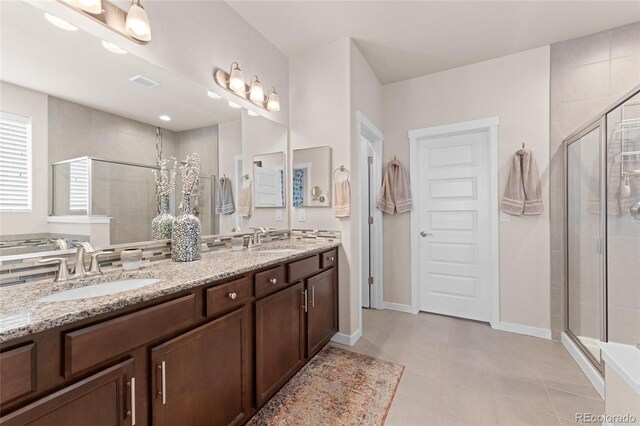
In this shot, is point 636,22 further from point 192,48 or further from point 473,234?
point 192,48

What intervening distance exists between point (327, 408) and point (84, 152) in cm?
196

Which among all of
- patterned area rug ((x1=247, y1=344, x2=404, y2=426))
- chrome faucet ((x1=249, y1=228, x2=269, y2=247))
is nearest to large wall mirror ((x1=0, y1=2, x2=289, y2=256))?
chrome faucet ((x1=249, y1=228, x2=269, y2=247))

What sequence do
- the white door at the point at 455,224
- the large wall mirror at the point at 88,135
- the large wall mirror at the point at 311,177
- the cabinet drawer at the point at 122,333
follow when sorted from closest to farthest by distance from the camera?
1. the cabinet drawer at the point at 122,333
2. the large wall mirror at the point at 88,135
3. the large wall mirror at the point at 311,177
4. the white door at the point at 455,224

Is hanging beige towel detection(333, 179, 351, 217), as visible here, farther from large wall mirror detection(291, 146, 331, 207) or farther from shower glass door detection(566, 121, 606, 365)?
shower glass door detection(566, 121, 606, 365)

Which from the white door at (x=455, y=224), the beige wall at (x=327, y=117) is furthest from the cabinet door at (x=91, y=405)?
A: the white door at (x=455, y=224)

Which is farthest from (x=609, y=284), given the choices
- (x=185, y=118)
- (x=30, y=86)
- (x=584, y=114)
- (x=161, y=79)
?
(x=30, y=86)

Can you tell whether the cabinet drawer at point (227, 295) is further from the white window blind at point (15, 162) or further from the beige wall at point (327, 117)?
the beige wall at point (327, 117)

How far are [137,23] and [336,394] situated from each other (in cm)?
245

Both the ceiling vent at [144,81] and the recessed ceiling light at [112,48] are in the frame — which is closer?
the recessed ceiling light at [112,48]

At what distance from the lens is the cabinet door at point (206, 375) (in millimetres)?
1083

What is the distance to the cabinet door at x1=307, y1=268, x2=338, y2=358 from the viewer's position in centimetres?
212

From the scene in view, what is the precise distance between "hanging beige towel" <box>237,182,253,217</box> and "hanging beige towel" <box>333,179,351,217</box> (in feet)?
2.50

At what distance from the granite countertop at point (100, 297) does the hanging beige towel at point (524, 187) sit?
2327mm

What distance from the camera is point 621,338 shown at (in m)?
1.89
